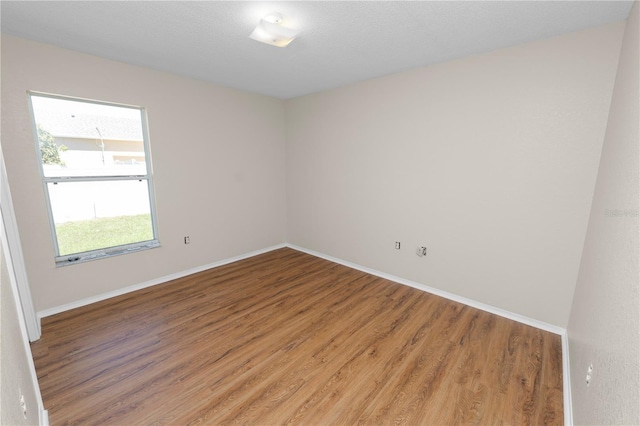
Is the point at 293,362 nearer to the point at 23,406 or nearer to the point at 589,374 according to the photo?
the point at 23,406

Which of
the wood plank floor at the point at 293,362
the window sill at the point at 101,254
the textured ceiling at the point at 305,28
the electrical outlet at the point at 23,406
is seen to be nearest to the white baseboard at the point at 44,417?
the wood plank floor at the point at 293,362

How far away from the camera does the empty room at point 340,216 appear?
1645 millimetres

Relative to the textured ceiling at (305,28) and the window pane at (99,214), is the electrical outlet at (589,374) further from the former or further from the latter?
the window pane at (99,214)

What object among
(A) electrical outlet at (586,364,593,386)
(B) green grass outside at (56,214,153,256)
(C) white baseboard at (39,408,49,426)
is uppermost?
(B) green grass outside at (56,214,153,256)

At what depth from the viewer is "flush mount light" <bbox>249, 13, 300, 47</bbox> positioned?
1908 millimetres

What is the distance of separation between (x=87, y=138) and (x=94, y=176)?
39 cm

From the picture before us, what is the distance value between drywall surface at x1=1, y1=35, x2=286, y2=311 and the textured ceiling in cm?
26

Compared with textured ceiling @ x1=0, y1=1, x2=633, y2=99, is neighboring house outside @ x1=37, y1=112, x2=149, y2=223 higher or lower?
lower

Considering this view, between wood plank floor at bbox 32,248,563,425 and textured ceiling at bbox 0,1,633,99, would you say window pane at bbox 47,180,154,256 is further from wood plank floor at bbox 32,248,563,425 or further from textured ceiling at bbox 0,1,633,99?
textured ceiling at bbox 0,1,633,99

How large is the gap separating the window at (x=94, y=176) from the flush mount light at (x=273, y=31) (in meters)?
1.97

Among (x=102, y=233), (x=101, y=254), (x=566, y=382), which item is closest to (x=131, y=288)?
(x=101, y=254)

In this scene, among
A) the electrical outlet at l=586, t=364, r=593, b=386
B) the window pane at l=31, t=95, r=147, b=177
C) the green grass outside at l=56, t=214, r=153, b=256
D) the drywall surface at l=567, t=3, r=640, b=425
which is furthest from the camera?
the green grass outside at l=56, t=214, r=153, b=256

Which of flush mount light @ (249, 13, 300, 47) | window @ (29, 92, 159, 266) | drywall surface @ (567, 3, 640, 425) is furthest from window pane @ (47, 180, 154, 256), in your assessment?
drywall surface @ (567, 3, 640, 425)

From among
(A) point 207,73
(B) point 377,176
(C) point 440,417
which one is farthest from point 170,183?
(C) point 440,417
